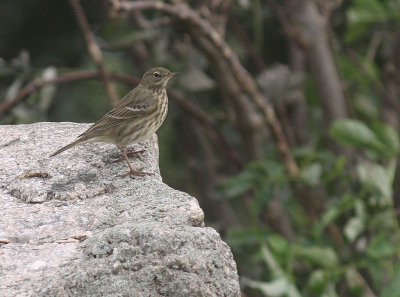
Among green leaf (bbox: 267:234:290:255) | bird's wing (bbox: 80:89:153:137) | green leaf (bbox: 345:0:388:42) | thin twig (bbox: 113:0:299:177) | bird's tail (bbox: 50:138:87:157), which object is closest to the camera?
bird's tail (bbox: 50:138:87:157)

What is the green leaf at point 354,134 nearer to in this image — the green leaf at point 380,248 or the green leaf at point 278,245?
the green leaf at point 380,248

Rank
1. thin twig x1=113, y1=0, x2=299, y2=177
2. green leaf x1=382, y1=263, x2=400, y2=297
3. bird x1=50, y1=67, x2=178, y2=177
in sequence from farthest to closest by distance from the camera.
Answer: thin twig x1=113, y1=0, x2=299, y2=177, green leaf x1=382, y1=263, x2=400, y2=297, bird x1=50, y1=67, x2=178, y2=177

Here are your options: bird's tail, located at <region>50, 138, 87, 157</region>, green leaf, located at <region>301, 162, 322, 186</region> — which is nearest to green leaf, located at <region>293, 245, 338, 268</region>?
green leaf, located at <region>301, 162, 322, 186</region>

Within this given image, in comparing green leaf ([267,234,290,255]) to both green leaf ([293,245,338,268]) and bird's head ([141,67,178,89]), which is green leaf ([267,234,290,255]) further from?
bird's head ([141,67,178,89])

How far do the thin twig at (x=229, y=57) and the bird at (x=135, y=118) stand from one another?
42cm

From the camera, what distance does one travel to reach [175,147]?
26.1ft

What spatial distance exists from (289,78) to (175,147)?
1.98m

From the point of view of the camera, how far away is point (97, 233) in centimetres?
294

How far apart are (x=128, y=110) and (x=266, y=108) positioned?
4.02 ft

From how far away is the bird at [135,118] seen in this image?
4.30m

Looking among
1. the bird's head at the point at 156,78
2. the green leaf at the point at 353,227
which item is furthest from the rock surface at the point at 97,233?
the green leaf at the point at 353,227

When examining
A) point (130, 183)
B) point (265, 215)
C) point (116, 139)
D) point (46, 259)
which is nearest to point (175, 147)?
point (265, 215)

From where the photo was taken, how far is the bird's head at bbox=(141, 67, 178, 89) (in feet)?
18.2

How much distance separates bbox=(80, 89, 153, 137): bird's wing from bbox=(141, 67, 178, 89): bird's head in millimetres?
196
